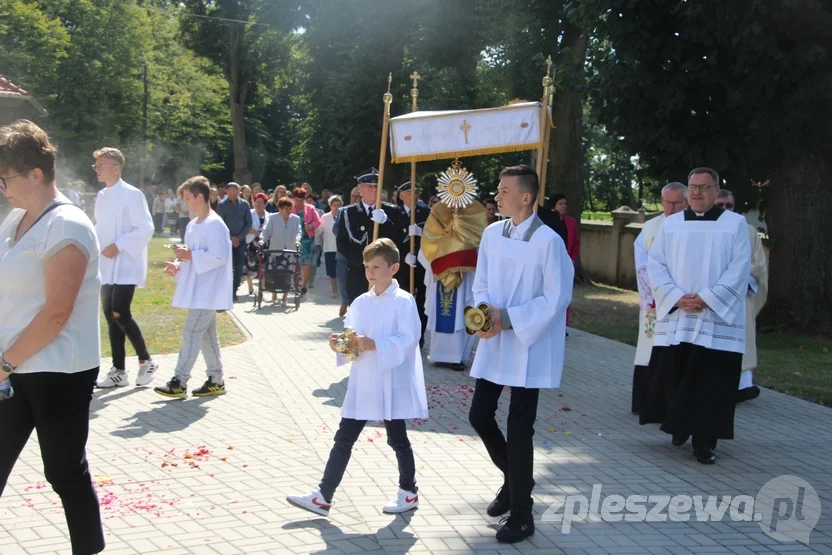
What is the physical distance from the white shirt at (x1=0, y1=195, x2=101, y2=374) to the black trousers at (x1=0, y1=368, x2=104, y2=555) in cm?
8

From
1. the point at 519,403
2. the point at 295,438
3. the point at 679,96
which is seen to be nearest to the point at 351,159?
the point at 679,96

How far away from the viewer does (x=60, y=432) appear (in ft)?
13.4

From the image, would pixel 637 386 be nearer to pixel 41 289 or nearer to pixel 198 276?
pixel 198 276

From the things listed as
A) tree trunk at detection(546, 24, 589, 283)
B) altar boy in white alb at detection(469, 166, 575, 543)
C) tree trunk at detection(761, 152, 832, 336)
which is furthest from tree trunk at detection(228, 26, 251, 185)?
altar boy in white alb at detection(469, 166, 575, 543)

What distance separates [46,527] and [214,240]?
3684 millimetres

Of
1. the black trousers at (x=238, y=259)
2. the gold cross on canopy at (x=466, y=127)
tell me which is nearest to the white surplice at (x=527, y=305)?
the gold cross on canopy at (x=466, y=127)

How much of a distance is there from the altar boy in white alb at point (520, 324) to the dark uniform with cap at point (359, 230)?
18.8ft

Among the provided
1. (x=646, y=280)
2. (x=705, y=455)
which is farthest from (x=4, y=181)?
(x=646, y=280)

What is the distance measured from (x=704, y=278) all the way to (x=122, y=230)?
16.7 feet

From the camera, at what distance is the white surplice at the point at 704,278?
6.80m

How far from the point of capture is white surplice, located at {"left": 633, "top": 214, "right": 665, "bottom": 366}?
27.0 ft

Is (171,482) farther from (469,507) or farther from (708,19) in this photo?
(708,19)

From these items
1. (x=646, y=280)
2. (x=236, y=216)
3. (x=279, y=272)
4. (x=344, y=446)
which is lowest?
(x=344, y=446)

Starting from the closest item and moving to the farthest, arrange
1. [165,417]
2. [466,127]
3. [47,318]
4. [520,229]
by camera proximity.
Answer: [47,318] → [520,229] → [165,417] → [466,127]
